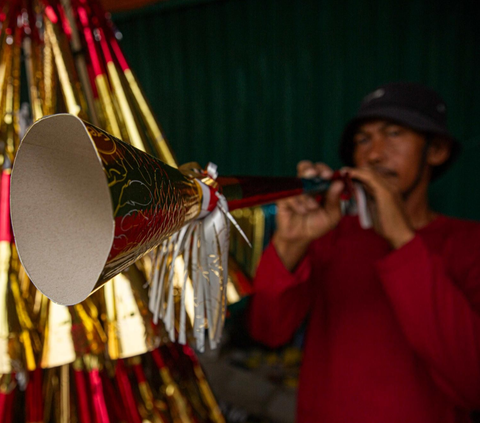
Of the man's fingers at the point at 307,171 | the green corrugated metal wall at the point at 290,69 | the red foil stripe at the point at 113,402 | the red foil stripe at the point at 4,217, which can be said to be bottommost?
the red foil stripe at the point at 113,402

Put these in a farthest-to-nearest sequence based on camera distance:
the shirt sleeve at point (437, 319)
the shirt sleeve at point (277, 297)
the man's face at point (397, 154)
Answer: the man's face at point (397, 154)
the shirt sleeve at point (277, 297)
the shirt sleeve at point (437, 319)

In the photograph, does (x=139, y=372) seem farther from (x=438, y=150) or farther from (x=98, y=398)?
(x=438, y=150)

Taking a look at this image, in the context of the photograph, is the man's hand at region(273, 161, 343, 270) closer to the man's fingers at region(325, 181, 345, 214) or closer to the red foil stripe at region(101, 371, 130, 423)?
the man's fingers at region(325, 181, 345, 214)

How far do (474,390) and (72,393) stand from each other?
0.71m

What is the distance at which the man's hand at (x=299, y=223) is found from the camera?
0.81 meters

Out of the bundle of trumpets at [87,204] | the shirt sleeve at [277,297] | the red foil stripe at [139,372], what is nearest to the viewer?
the bundle of trumpets at [87,204]

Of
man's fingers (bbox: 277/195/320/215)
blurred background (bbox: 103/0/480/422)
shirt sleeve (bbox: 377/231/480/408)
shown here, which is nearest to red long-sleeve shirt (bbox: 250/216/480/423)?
shirt sleeve (bbox: 377/231/480/408)

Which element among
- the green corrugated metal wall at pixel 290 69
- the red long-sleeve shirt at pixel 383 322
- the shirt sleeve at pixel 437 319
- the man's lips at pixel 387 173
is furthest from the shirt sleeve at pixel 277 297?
the green corrugated metal wall at pixel 290 69

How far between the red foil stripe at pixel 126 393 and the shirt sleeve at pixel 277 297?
463 mm

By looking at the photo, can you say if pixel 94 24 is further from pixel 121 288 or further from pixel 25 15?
pixel 121 288

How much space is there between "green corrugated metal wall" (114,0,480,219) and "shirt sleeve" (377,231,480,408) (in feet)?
3.66

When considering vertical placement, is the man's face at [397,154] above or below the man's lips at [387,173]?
above

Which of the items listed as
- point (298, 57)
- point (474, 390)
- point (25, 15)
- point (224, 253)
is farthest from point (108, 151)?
point (298, 57)

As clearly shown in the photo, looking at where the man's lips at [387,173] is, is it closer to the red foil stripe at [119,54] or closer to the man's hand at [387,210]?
the man's hand at [387,210]
